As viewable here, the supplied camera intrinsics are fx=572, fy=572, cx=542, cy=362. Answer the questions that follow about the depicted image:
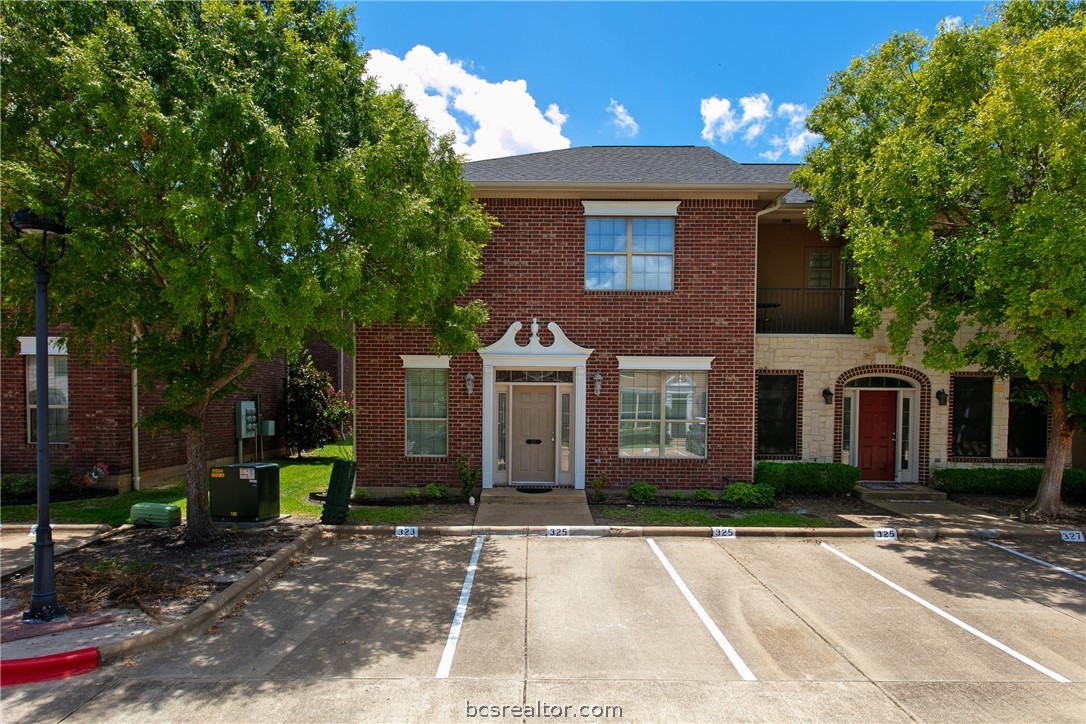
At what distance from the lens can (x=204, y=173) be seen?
20.5 feet

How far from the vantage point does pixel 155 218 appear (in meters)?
6.73

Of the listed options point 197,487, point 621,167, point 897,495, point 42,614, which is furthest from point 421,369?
point 897,495

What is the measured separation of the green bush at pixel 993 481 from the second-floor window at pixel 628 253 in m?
7.59

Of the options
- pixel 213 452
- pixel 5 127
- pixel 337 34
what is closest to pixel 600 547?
pixel 337 34

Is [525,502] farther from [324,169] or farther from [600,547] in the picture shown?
[324,169]

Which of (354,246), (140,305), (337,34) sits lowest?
(140,305)

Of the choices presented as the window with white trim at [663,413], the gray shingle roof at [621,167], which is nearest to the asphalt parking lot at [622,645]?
the window with white trim at [663,413]

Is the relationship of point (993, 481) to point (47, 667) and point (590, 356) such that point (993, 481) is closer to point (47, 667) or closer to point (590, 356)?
point (590, 356)

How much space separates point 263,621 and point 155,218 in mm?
4777

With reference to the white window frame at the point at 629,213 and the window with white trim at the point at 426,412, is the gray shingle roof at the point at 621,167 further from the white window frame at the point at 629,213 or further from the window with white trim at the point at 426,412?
the window with white trim at the point at 426,412

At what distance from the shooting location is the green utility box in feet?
31.0

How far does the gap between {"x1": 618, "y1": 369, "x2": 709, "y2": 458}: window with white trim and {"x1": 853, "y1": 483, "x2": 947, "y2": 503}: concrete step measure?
11.8ft

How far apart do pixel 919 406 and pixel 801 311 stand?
11.0 feet

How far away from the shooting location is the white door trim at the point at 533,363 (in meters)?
12.0
